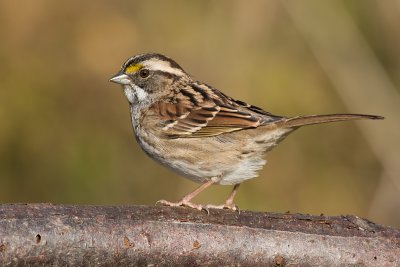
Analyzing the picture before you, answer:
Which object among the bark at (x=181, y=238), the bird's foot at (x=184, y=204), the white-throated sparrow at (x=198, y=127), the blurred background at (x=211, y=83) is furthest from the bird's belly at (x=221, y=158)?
the blurred background at (x=211, y=83)

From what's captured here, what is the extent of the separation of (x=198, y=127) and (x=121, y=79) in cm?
68

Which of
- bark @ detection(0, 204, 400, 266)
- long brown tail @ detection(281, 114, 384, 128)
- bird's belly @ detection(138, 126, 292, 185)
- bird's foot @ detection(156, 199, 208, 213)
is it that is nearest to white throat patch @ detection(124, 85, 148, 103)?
bird's belly @ detection(138, 126, 292, 185)

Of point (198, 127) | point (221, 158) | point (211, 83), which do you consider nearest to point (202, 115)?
point (198, 127)

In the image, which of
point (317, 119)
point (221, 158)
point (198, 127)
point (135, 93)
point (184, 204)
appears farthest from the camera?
point (135, 93)

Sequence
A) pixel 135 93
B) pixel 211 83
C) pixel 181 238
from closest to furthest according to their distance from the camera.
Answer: pixel 181 238
pixel 135 93
pixel 211 83

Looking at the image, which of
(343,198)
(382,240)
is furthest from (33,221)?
(343,198)

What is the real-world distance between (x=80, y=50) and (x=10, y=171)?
121 centimetres

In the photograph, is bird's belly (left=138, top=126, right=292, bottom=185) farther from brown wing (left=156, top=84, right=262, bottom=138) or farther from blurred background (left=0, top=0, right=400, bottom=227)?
blurred background (left=0, top=0, right=400, bottom=227)

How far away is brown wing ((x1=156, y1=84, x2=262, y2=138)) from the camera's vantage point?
526 centimetres

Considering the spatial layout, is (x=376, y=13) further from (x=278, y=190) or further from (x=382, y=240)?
(x=382, y=240)

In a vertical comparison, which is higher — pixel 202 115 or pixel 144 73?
pixel 144 73

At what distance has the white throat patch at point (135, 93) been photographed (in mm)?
5730

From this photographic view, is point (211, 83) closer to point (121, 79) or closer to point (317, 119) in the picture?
point (121, 79)

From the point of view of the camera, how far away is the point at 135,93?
5785 mm
